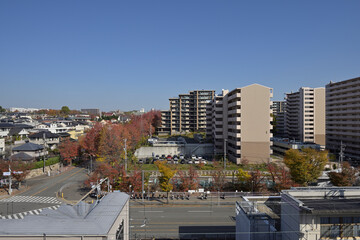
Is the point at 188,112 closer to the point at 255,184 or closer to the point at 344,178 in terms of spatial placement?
the point at 255,184

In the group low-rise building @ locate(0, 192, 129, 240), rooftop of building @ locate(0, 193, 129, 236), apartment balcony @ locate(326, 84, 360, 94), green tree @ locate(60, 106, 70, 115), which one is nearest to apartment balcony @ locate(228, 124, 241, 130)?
apartment balcony @ locate(326, 84, 360, 94)

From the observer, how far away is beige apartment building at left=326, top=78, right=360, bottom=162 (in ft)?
113

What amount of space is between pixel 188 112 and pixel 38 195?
43.2 m

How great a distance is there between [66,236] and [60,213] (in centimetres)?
134

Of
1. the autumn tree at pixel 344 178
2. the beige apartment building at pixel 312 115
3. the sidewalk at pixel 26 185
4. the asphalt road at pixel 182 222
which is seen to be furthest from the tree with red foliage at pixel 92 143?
the beige apartment building at pixel 312 115

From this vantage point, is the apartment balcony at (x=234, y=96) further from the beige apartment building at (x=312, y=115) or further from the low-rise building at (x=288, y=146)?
the beige apartment building at (x=312, y=115)

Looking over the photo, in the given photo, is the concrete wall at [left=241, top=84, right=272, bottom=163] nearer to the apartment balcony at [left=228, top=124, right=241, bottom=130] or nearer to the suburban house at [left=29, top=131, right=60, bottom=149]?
the apartment balcony at [left=228, top=124, right=241, bottom=130]

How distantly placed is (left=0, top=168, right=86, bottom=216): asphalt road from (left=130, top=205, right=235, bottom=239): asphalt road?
668 centimetres

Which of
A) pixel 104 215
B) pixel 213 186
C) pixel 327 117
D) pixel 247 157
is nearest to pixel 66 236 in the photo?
pixel 104 215

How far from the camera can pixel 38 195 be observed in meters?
19.3

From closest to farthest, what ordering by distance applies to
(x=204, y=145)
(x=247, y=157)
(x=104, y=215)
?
(x=104, y=215) → (x=247, y=157) → (x=204, y=145)

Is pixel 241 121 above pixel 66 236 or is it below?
above

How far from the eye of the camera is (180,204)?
17.2m

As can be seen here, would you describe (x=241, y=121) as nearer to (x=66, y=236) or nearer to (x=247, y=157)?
(x=247, y=157)
